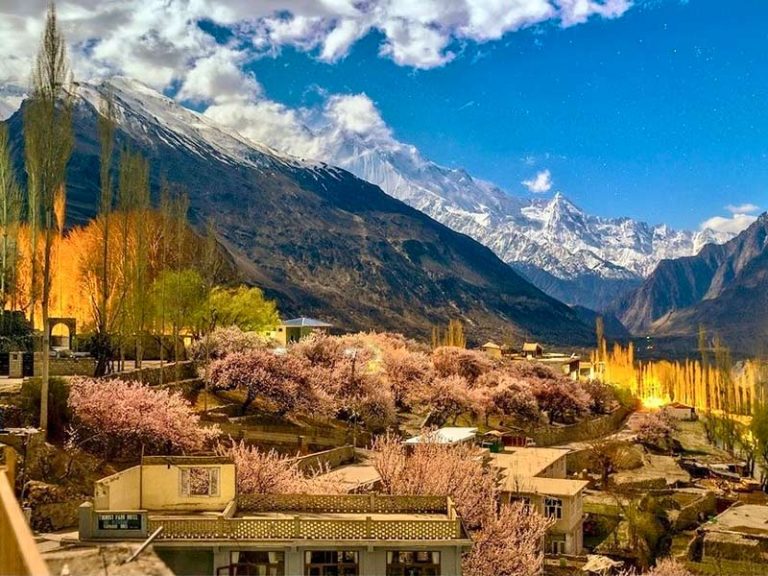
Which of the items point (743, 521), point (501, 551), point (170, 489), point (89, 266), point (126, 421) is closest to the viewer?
point (170, 489)

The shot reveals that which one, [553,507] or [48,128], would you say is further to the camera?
[553,507]

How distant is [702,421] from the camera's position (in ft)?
333

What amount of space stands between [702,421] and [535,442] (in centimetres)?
4433

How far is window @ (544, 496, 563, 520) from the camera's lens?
126 ft

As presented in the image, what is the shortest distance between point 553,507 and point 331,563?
21.0 m

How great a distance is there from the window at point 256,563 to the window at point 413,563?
8.32 feet

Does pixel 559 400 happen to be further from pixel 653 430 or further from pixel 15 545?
pixel 15 545

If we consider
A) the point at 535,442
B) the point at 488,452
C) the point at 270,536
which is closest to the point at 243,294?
the point at 535,442

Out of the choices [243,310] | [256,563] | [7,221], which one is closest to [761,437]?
[243,310]

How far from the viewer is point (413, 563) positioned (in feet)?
65.7

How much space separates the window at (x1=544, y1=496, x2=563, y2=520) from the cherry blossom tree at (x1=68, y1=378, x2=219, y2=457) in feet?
50.6

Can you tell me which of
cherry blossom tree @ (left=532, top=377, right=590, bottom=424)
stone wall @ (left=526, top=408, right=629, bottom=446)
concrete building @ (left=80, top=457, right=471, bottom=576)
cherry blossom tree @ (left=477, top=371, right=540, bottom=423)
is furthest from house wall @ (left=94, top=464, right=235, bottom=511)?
cherry blossom tree @ (left=532, top=377, right=590, bottom=424)

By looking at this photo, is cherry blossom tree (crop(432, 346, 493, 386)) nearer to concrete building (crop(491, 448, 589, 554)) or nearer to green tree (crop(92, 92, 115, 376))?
concrete building (crop(491, 448, 589, 554))

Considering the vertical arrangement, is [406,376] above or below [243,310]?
below
